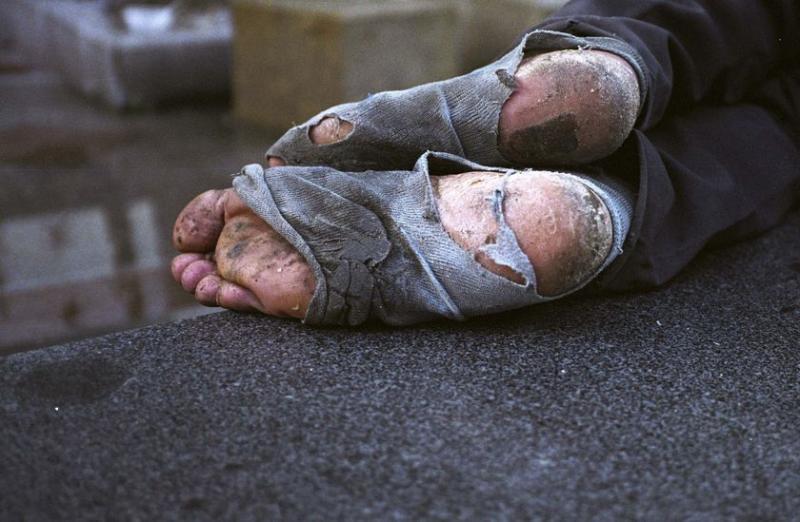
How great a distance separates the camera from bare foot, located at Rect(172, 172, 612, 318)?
0.86 meters

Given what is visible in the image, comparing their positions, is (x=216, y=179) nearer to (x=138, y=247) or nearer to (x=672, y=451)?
(x=138, y=247)

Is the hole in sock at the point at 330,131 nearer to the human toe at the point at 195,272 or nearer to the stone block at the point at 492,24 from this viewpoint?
the human toe at the point at 195,272

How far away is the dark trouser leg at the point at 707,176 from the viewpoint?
0.98 meters

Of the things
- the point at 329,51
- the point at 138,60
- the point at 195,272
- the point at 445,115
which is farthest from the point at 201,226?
the point at 138,60

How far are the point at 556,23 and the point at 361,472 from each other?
575 millimetres

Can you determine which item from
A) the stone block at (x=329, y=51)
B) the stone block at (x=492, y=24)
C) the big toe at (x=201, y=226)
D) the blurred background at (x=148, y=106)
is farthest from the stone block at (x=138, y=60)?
the big toe at (x=201, y=226)

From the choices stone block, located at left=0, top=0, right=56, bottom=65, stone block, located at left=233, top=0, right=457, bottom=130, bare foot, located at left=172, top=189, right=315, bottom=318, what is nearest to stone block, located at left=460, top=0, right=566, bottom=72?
stone block, located at left=233, top=0, right=457, bottom=130

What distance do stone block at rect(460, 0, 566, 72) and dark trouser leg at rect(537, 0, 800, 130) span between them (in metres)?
2.38

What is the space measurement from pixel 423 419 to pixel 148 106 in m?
3.32

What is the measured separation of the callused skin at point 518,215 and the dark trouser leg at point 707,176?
0.07 metres

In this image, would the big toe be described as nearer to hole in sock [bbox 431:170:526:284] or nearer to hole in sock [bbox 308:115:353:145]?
hole in sock [bbox 308:115:353:145]

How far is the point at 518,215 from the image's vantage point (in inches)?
34.0

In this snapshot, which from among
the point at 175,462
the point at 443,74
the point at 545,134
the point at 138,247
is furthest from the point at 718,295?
the point at 443,74

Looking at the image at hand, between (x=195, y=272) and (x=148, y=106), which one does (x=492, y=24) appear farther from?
(x=195, y=272)
